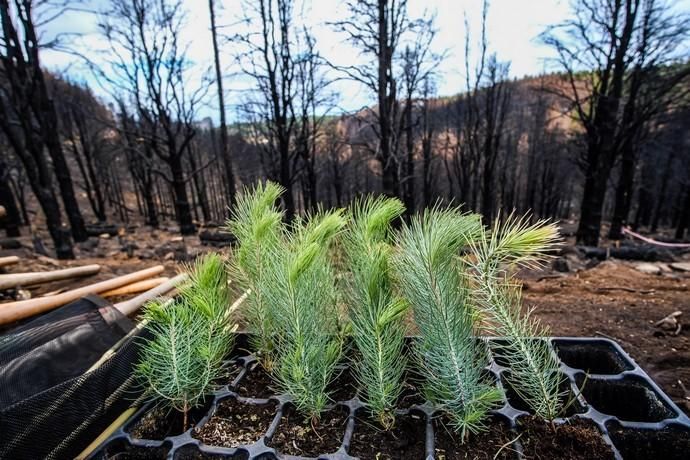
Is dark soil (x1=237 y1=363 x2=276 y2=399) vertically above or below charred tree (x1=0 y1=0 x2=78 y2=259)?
below

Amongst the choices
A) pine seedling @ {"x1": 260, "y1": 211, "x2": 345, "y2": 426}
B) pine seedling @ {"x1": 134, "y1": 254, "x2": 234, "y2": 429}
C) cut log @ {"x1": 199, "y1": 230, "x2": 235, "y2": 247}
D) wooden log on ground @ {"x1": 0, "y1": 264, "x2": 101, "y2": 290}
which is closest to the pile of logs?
wooden log on ground @ {"x1": 0, "y1": 264, "x2": 101, "y2": 290}

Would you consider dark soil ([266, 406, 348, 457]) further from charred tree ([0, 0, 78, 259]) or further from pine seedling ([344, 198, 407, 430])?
charred tree ([0, 0, 78, 259])

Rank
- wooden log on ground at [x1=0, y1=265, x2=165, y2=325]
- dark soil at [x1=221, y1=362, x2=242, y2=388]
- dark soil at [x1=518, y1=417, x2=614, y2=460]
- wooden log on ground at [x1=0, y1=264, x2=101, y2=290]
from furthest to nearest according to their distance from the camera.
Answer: wooden log on ground at [x1=0, y1=264, x2=101, y2=290] < wooden log on ground at [x1=0, y1=265, x2=165, y2=325] < dark soil at [x1=221, y1=362, x2=242, y2=388] < dark soil at [x1=518, y1=417, x2=614, y2=460]

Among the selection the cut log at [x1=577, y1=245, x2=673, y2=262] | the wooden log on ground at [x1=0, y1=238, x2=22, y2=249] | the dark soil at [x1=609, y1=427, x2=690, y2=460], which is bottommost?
the cut log at [x1=577, y1=245, x2=673, y2=262]

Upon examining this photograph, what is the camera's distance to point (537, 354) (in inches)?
48.7

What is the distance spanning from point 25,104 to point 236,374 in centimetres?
882

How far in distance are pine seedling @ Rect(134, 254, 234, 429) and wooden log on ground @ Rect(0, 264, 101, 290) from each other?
2.21 m

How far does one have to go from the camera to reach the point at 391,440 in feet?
4.14

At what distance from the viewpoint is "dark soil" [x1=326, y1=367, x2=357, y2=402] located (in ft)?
5.05

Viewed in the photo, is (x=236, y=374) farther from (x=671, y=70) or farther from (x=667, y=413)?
(x=671, y=70)

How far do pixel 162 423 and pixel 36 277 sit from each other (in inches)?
103

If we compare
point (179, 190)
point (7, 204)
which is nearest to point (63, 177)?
point (179, 190)

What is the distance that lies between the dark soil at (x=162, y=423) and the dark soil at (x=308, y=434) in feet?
1.25

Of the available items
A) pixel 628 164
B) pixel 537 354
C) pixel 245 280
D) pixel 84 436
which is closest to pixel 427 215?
pixel 537 354
